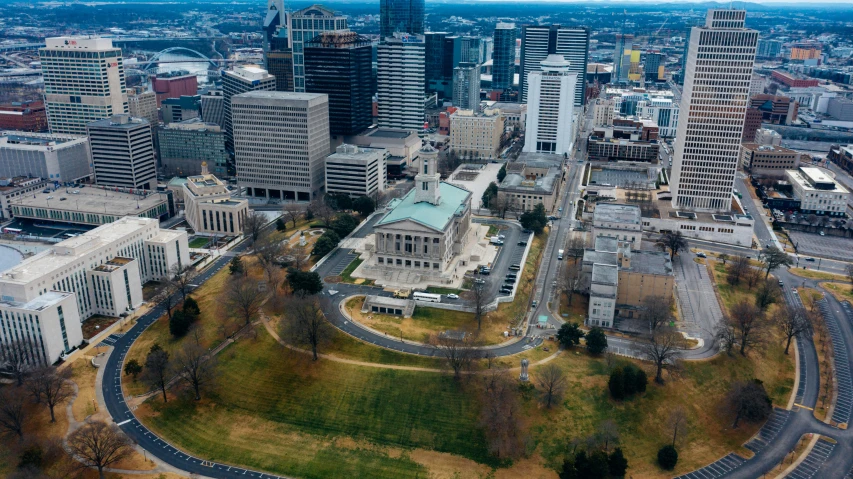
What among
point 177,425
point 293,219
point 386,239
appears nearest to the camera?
point 177,425

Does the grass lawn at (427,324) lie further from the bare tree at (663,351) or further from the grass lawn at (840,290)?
the grass lawn at (840,290)

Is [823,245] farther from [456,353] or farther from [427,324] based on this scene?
[456,353]

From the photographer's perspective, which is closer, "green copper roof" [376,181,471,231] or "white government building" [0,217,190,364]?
"white government building" [0,217,190,364]

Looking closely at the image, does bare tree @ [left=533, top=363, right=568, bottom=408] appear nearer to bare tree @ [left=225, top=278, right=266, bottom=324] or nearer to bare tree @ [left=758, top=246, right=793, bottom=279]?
bare tree @ [left=225, top=278, right=266, bottom=324]

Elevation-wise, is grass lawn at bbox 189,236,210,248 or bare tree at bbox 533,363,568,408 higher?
bare tree at bbox 533,363,568,408

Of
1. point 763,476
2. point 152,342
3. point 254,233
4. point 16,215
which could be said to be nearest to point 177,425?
point 152,342

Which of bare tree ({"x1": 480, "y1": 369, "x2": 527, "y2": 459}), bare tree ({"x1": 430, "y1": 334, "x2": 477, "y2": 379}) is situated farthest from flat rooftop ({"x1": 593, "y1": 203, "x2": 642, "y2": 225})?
bare tree ({"x1": 480, "y1": 369, "x2": 527, "y2": 459})

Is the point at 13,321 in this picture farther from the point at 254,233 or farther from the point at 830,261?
the point at 830,261
